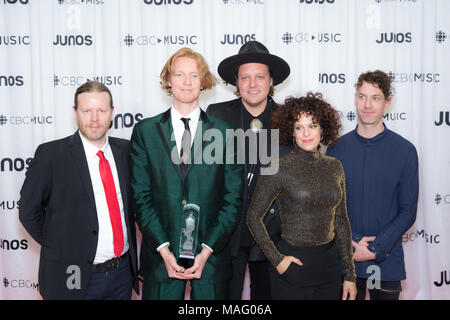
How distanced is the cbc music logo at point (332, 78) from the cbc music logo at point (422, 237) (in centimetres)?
169

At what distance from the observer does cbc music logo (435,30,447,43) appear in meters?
3.65

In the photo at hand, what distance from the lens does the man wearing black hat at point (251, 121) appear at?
246 cm

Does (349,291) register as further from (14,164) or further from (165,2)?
(14,164)

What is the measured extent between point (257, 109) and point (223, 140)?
1.87ft

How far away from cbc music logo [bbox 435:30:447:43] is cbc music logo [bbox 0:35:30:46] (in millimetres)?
4085

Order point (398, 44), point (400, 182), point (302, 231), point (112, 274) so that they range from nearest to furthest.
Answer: point (302, 231) → point (112, 274) → point (400, 182) → point (398, 44)

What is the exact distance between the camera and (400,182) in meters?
2.43

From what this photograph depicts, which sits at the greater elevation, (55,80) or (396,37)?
(396,37)

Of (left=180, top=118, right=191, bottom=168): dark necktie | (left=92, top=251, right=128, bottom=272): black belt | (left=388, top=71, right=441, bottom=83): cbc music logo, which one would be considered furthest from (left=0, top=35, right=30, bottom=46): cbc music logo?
(left=388, top=71, right=441, bottom=83): cbc music logo

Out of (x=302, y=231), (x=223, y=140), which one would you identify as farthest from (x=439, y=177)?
(x=223, y=140)

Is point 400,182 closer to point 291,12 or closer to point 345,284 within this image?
point 345,284

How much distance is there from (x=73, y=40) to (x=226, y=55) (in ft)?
5.03

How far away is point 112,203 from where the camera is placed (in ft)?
7.23

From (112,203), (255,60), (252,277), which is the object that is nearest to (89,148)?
(112,203)
